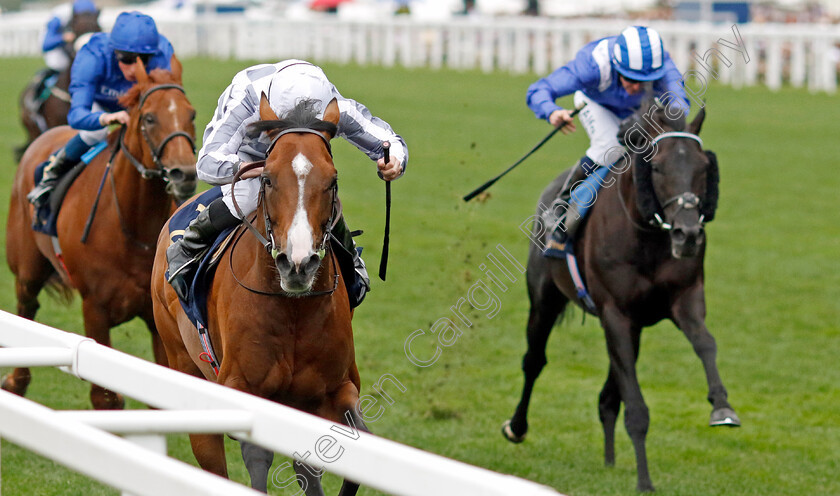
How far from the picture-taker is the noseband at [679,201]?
502 cm

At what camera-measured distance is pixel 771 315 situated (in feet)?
29.9

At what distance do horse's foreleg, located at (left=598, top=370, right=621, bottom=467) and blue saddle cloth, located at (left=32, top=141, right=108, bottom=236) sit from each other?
2.92m

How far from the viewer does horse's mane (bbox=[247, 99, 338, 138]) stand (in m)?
3.58

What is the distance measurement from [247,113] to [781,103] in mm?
18890

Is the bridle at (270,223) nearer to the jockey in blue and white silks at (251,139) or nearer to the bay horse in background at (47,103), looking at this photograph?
the jockey in blue and white silks at (251,139)

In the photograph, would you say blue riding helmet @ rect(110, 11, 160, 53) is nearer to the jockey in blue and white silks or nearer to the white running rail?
the jockey in blue and white silks

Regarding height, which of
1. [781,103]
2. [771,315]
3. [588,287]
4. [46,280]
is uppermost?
[588,287]

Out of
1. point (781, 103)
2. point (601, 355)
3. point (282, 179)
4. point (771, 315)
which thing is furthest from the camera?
point (781, 103)

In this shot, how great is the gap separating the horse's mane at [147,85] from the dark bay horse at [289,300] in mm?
1833

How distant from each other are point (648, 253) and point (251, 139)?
2.19m

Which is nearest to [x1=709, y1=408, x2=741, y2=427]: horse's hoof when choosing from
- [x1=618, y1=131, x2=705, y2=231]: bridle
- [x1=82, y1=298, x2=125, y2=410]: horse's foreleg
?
[x1=618, y1=131, x2=705, y2=231]: bridle

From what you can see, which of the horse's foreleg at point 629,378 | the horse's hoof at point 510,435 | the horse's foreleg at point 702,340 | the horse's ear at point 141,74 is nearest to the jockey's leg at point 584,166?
the horse's foreleg at point 629,378

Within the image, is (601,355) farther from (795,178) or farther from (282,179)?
(795,178)

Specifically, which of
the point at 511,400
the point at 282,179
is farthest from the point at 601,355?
the point at 282,179
